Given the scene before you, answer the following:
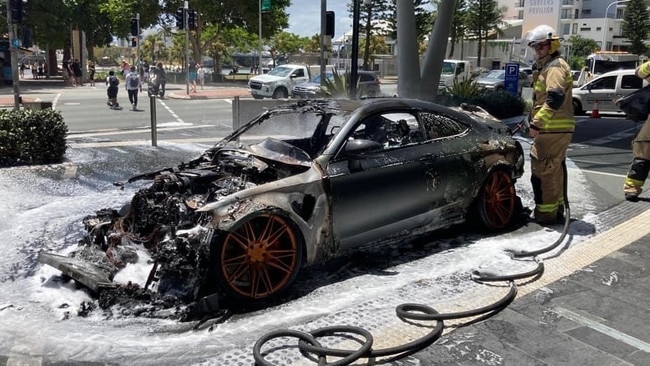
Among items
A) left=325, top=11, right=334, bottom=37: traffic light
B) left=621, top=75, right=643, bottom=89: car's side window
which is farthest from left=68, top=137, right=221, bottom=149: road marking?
left=621, top=75, right=643, bottom=89: car's side window

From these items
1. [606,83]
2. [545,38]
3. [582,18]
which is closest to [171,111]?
[606,83]

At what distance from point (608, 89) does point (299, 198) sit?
1834 cm

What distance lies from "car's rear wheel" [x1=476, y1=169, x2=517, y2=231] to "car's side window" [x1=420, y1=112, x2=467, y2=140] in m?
0.58

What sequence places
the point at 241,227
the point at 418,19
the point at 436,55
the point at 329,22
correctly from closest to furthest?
1. the point at 241,227
2. the point at 436,55
3. the point at 329,22
4. the point at 418,19

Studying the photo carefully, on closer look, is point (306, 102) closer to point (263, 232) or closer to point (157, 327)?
point (263, 232)

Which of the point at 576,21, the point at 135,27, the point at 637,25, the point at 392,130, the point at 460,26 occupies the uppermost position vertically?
the point at 576,21

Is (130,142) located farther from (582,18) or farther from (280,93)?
(582,18)

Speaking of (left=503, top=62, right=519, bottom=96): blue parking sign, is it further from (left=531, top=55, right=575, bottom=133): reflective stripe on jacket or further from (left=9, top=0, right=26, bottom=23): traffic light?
(left=9, top=0, right=26, bottom=23): traffic light

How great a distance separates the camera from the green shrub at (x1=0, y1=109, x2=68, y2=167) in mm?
8898

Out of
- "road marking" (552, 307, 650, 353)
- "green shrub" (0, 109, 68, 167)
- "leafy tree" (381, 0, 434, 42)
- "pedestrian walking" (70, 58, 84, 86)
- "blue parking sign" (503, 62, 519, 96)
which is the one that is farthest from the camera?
"leafy tree" (381, 0, 434, 42)

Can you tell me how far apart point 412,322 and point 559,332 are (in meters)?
0.96

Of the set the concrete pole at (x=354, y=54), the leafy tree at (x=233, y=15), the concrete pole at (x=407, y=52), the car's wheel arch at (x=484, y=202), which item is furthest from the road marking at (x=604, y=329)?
the leafy tree at (x=233, y=15)

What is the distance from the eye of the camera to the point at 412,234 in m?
5.25

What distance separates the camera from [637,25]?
2397 inches
